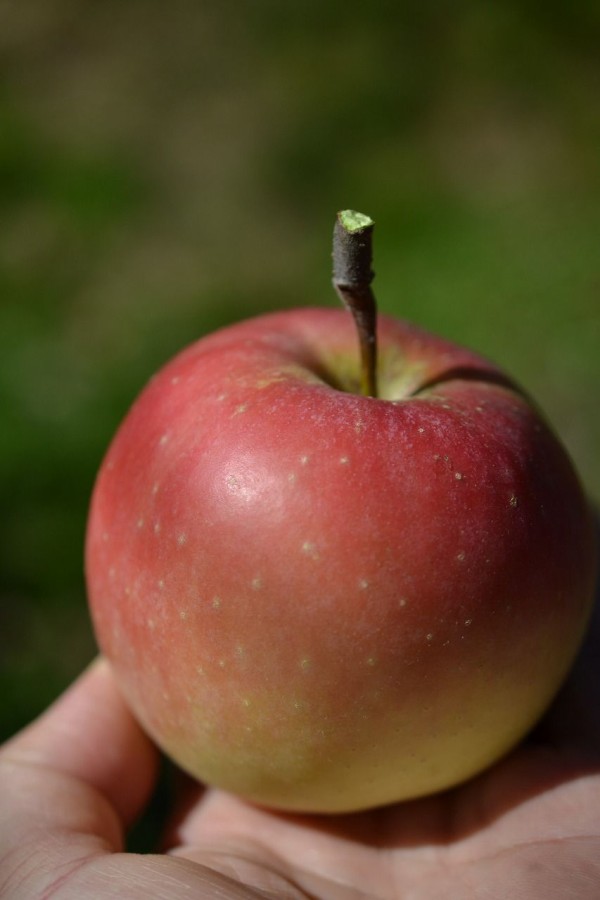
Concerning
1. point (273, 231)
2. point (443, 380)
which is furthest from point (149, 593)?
point (273, 231)

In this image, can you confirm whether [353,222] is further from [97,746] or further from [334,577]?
[97,746]

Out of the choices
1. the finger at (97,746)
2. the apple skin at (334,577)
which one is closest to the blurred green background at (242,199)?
the finger at (97,746)

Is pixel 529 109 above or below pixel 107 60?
above

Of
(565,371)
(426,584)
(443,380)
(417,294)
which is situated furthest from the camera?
(417,294)

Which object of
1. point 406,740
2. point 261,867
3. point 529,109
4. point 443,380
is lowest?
point 261,867

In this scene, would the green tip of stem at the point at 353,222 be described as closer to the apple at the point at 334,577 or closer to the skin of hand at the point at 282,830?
the apple at the point at 334,577

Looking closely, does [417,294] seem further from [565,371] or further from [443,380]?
[443,380]

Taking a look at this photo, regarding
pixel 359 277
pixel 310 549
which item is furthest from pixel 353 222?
pixel 310 549
